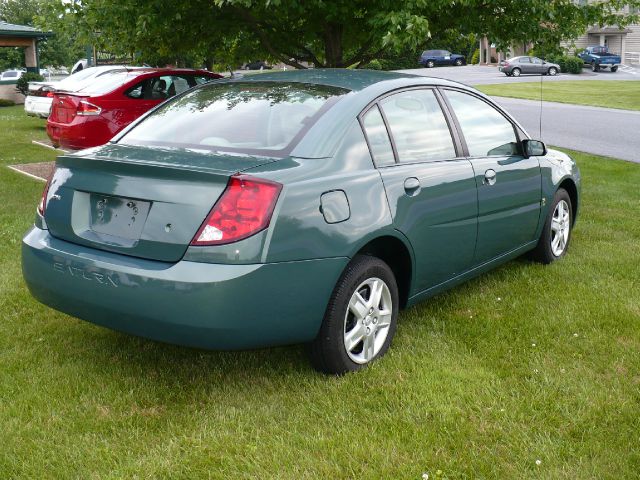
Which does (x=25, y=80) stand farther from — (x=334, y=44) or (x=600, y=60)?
(x=600, y=60)

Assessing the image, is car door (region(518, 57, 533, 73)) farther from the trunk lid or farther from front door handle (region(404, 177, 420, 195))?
the trunk lid

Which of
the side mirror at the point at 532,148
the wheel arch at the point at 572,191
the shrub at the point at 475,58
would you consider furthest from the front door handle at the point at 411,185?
the shrub at the point at 475,58

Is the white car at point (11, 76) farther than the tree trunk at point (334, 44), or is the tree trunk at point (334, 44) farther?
the white car at point (11, 76)

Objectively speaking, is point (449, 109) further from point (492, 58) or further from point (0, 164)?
point (492, 58)

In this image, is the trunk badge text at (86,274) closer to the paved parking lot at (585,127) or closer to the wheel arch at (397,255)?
the wheel arch at (397,255)

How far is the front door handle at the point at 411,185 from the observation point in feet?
13.4

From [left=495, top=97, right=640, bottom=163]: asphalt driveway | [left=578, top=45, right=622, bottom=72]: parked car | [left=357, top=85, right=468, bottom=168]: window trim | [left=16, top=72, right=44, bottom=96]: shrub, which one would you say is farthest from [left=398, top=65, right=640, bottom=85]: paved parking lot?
[left=357, top=85, right=468, bottom=168]: window trim

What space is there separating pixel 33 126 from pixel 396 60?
47689mm

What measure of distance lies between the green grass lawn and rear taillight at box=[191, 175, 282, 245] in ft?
80.9

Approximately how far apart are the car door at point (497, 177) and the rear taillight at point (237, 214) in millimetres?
1847

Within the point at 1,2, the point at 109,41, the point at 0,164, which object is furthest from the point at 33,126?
the point at 1,2

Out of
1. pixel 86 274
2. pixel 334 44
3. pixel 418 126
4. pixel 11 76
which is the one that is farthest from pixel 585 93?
pixel 86 274

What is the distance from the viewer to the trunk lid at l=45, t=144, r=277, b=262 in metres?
3.35

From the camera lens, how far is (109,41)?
10336mm
